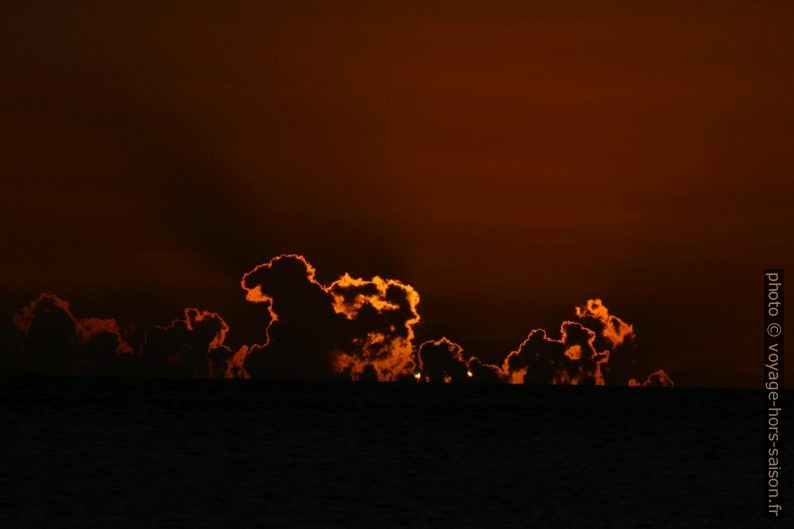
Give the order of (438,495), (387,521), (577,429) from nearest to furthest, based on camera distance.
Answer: (387,521) → (438,495) → (577,429)

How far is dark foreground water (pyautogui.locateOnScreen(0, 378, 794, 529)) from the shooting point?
173 ft

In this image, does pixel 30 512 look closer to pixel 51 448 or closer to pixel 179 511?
pixel 179 511

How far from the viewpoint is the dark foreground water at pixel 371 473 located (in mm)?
52719

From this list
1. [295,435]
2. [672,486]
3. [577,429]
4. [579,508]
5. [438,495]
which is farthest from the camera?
[577,429]

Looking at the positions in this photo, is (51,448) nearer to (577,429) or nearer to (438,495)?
(438,495)

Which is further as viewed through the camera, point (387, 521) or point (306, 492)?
point (306, 492)

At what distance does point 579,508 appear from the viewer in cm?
5678

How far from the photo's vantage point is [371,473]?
72.5 m

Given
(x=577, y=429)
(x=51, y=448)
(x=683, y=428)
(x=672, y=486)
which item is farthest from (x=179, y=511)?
(x=683, y=428)

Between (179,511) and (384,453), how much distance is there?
41.3 meters

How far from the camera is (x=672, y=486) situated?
67.4 m

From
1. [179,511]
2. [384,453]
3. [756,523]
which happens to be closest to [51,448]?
[384,453]

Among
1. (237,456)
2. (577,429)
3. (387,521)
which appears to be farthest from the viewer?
(577,429)

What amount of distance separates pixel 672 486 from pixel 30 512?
31.6m
